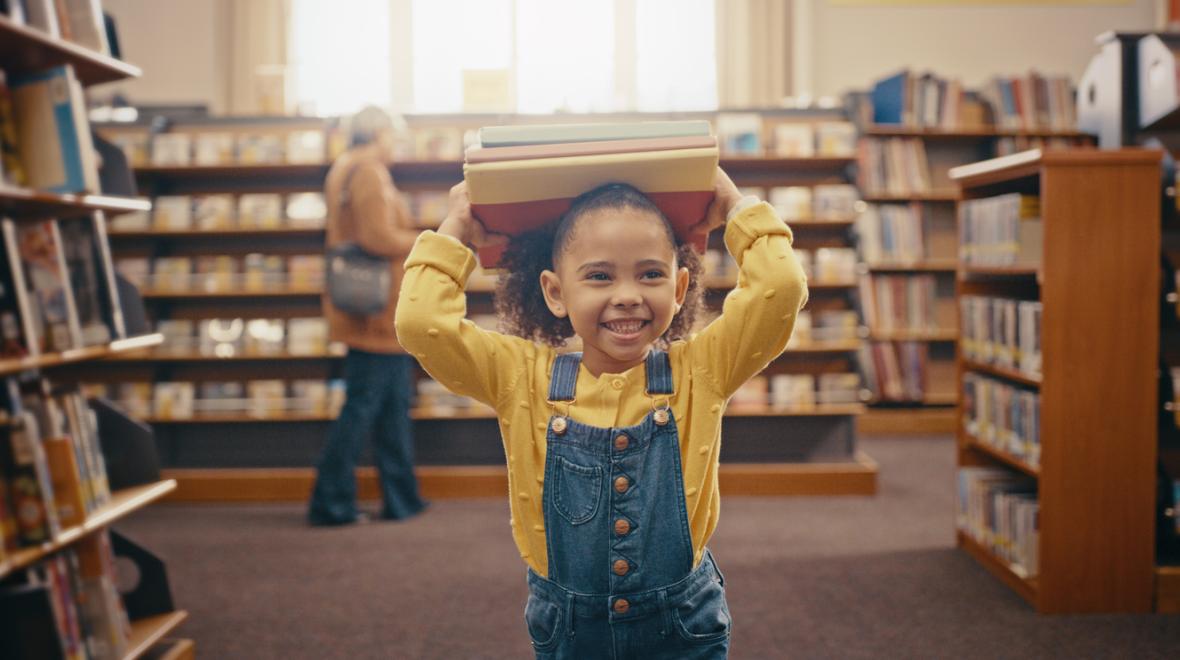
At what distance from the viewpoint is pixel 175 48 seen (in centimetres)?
742

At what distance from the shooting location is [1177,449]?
2.82m

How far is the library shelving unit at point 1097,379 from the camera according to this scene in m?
2.65

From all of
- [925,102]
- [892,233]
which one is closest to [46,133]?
[892,233]

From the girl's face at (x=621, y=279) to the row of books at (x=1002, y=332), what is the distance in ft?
6.26

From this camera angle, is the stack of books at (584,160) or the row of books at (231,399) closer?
the stack of books at (584,160)

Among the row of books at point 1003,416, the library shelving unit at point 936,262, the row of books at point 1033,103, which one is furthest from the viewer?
the row of books at point 1033,103

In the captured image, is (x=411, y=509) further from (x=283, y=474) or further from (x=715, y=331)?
(x=715, y=331)

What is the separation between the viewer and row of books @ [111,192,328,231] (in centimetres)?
451

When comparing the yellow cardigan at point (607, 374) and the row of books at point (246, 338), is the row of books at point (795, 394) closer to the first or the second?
the row of books at point (246, 338)

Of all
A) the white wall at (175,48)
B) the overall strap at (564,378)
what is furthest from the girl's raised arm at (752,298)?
the white wall at (175,48)

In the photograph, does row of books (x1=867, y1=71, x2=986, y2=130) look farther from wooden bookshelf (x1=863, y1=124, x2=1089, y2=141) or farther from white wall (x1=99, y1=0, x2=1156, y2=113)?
white wall (x1=99, y1=0, x2=1156, y2=113)

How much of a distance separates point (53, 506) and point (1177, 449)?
2.95 meters

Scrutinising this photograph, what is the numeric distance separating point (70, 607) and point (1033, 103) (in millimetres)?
5884

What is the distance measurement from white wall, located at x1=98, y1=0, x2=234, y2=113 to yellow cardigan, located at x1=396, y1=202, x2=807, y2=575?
690cm
